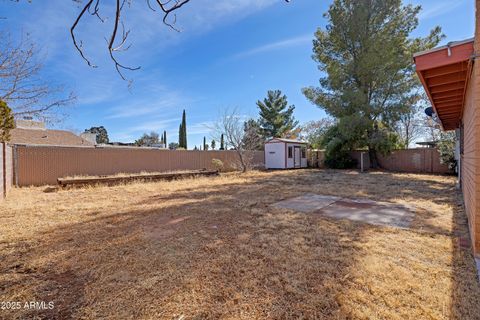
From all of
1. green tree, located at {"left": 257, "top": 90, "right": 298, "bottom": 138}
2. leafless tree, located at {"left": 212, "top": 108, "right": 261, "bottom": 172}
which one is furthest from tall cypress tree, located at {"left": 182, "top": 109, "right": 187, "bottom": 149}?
leafless tree, located at {"left": 212, "top": 108, "right": 261, "bottom": 172}

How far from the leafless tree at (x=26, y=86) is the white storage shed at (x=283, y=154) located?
42.1 ft

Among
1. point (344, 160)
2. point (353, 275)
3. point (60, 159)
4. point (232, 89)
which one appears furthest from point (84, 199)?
point (344, 160)

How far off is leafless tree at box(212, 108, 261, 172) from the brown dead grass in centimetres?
968

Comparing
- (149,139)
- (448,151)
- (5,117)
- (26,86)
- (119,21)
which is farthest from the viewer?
(149,139)

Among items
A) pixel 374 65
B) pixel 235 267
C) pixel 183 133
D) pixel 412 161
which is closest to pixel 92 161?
pixel 235 267

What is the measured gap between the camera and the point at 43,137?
639 inches

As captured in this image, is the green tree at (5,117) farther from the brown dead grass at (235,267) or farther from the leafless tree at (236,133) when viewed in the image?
the leafless tree at (236,133)

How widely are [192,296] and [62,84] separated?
6.16 m

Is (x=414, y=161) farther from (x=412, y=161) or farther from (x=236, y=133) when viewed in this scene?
(x=236, y=133)

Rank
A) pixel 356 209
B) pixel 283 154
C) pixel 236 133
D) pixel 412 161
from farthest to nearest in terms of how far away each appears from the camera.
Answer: pixel 283 154
pixel 236 133
pixel 412 161
pixel 356 209

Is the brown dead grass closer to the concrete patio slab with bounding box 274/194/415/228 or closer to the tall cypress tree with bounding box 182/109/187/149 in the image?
the concrete patio slab with bounding box 274/194/415/228

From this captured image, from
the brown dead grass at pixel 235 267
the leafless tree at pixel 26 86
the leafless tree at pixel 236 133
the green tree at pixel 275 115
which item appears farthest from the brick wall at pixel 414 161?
the leafless tree at pixel 26 86

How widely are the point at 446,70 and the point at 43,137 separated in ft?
68.2

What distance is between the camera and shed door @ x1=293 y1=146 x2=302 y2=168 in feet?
56.7
